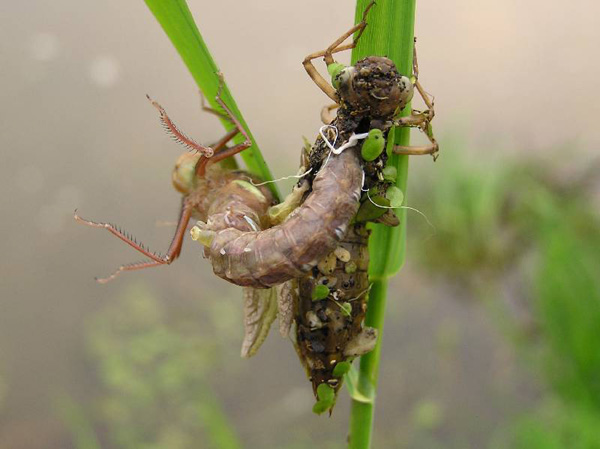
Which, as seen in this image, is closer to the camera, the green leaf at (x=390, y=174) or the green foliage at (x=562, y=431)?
the green leaf at (x=390, y=174)

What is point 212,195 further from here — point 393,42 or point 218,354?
point 218,354

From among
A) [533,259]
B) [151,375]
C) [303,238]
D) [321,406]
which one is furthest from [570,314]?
[151,375]

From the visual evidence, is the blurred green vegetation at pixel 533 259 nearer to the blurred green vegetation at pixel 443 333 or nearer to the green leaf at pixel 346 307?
the blurred green vegetation at pixel 443 333

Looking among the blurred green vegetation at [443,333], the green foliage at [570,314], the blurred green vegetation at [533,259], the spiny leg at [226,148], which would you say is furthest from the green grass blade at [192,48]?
the blurred green vegetation at [443,333]

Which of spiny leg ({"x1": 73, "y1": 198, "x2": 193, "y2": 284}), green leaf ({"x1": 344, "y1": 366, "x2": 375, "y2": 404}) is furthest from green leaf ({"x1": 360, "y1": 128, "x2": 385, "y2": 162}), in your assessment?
spiny leg ({"x1": 73, "y1": 198, "x2": 193, "y2": 284})

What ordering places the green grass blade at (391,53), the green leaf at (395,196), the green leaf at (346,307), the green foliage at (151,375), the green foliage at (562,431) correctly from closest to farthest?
1. the green grass blade at (391,53)
2. the green leaf at (395,196)
3. the green leaf at (346,307)
4. the green foliage at (562,431)
5. the green foliage at (151,375)
